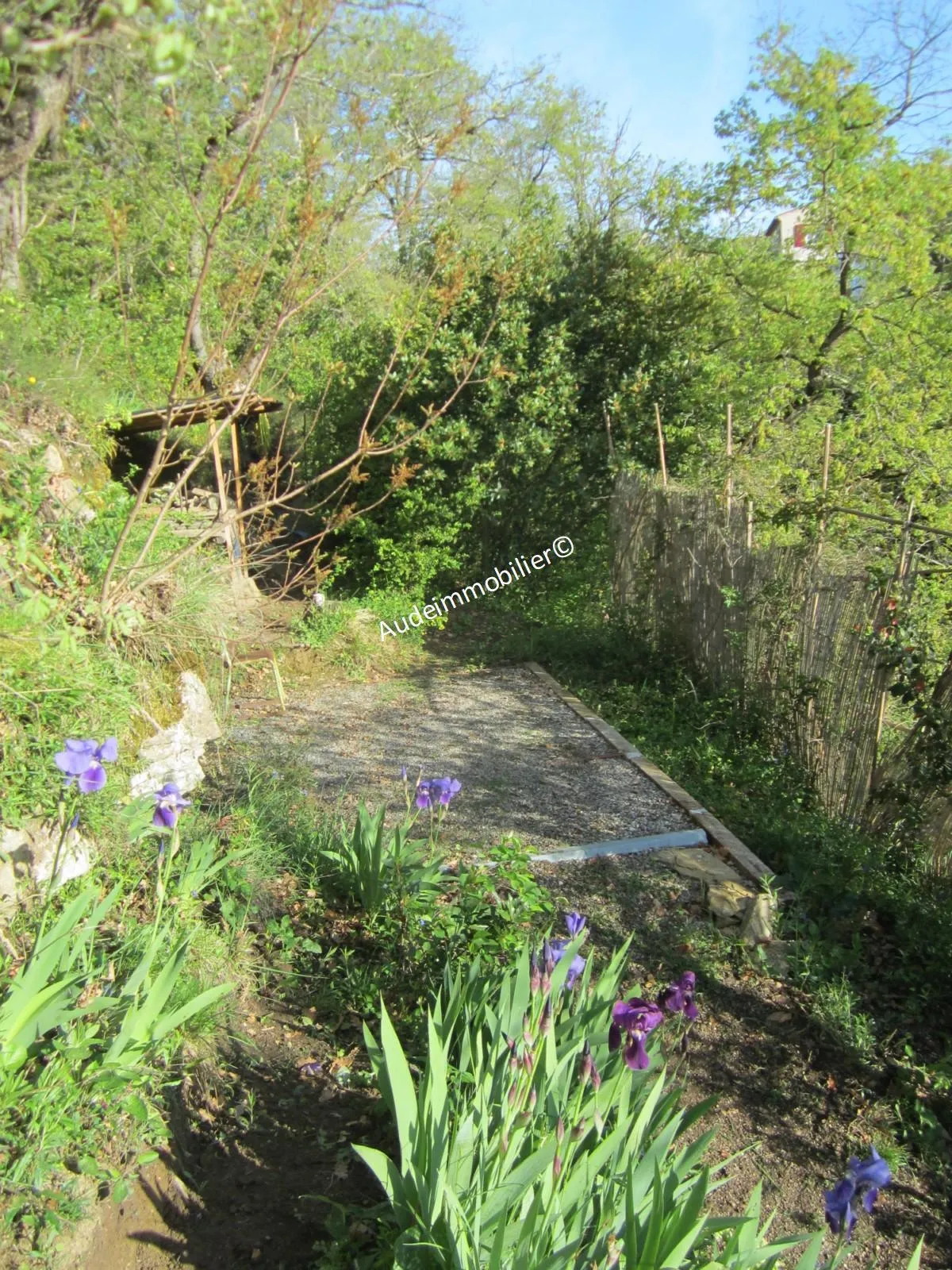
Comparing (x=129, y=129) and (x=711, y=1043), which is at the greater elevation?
(x=129, y=129)

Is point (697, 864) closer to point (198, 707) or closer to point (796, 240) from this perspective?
point (198, 707)

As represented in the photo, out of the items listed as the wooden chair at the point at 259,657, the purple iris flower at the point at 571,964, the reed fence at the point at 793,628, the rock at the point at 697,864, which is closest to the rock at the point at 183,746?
the wooden chair at the point at 259,657

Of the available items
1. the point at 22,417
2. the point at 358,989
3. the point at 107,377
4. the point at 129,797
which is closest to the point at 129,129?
the point at 107,377

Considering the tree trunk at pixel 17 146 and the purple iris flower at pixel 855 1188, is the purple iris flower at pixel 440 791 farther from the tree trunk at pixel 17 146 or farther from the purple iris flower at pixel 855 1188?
the tree trunk at pixel 17 146

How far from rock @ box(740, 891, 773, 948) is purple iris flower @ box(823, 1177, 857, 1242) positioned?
6.58 feet

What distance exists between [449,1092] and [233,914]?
1.28 meters

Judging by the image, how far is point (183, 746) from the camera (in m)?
4.28

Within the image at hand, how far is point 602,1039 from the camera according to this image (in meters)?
2.25

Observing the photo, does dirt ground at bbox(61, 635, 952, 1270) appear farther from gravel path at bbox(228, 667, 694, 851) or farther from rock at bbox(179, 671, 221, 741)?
rock at bbox(179, 671, 221, 741)

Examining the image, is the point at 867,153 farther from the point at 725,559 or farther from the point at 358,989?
the point at 358,989

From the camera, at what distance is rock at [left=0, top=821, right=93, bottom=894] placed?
2812 mm

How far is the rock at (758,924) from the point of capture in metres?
3.61

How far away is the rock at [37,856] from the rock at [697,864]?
8.56 ft

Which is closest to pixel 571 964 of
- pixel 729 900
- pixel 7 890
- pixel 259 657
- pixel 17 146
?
pixel 729 900
